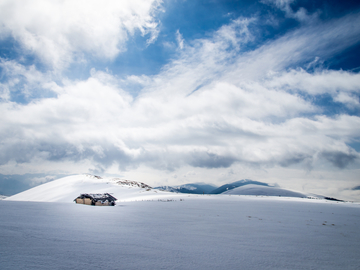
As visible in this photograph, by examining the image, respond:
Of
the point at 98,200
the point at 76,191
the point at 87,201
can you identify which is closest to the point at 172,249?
the point at 98,200

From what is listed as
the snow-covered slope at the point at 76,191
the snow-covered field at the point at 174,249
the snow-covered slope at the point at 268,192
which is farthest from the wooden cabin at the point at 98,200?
the snow-covered slope at the point at 268,192

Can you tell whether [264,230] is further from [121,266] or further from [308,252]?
[121,266]

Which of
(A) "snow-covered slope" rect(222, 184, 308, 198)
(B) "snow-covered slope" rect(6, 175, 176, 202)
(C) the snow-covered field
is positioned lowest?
(A) "snow-covered slope" rect(222, 184, 308, 198)

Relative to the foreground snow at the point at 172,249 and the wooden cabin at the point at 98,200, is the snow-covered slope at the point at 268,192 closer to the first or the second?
the wooden cabin at the point at 98,200

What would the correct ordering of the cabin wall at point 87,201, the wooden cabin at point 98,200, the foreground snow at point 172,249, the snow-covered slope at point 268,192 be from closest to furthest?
the foreground snow at point 172,249
the wooden cabin at point 98,200
the cabin wall at point 87,201
the snow-covered slope at point 268,192

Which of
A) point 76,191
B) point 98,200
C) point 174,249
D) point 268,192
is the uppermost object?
point 174,249

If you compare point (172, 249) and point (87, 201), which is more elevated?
point (172, 249)

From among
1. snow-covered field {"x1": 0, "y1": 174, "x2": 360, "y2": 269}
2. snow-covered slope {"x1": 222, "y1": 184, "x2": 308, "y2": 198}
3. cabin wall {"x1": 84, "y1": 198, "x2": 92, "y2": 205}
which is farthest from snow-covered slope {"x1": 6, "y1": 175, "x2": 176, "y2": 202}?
snow-covered slope {"x1": 222, "y1": 184, "x2": 308, "y2": 198}

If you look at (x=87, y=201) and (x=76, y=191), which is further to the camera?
(x=76, y=191)

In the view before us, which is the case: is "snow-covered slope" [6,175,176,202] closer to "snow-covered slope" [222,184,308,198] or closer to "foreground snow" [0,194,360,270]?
"foreground snow" [0,194,360,270]

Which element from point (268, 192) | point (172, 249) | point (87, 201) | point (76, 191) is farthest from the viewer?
point (268, 192)

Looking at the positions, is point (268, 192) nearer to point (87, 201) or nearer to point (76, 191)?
point (76, 191)

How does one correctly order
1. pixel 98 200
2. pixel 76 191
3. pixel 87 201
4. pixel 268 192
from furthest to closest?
pixel 268 192 → pixel 76 191 → pixel 87 201 → pixel 98 200

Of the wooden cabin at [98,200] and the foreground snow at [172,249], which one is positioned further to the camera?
the wooden cabin at [98,200]
